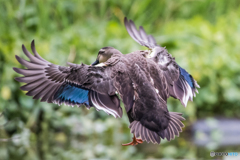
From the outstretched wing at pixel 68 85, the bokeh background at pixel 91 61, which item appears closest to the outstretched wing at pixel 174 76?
the outstretched wing at pixel 68 85

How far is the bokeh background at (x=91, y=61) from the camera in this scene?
211 inches

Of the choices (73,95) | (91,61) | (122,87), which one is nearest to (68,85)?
(73,95)

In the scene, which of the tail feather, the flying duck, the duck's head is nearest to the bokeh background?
the duck's head

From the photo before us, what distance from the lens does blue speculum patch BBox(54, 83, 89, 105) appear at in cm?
311

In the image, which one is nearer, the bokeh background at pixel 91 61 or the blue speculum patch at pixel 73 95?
the blue speculum patch at pixel 73 95

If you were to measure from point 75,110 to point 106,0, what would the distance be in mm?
2611

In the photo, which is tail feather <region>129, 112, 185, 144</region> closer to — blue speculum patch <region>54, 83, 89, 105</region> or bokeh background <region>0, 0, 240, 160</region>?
blue speculum patch <region>54, 83, 89, 105</region>

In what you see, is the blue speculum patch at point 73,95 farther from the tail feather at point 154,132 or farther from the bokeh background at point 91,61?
the bokeh background at point 91,61

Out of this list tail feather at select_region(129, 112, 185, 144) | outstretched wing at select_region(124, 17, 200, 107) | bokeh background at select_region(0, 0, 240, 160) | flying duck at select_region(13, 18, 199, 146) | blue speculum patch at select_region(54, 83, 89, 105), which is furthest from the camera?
bokeh background at select_region(0, 0, 240, 160)

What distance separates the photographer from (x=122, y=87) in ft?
9.64

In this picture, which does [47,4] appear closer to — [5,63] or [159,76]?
[5,63]

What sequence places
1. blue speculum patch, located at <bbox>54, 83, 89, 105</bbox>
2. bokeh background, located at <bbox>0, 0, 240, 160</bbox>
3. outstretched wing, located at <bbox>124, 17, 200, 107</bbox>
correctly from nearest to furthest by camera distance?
1. blue speculum patch, located at <bbox>54, 83, 89, 105</bbox>
2. outstretched wing, located at <bbox>124, 17, 200, 107</bbox>
3. bokeh background, located at <bbox>0, 0, 240, 160</bbox>

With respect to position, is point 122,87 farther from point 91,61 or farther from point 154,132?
point 91,61

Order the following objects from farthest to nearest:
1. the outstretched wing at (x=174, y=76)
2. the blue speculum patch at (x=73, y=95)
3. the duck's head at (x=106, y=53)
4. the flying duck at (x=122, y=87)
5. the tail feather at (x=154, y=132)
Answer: the duck's head at (x=106, y=53) < the outstretched wing at (x=174, y=76) < the blue speculum patch at (x=73, y=95) < the flying duck at (x=122, y=87) < the tail feather at (x=154, y=132)
